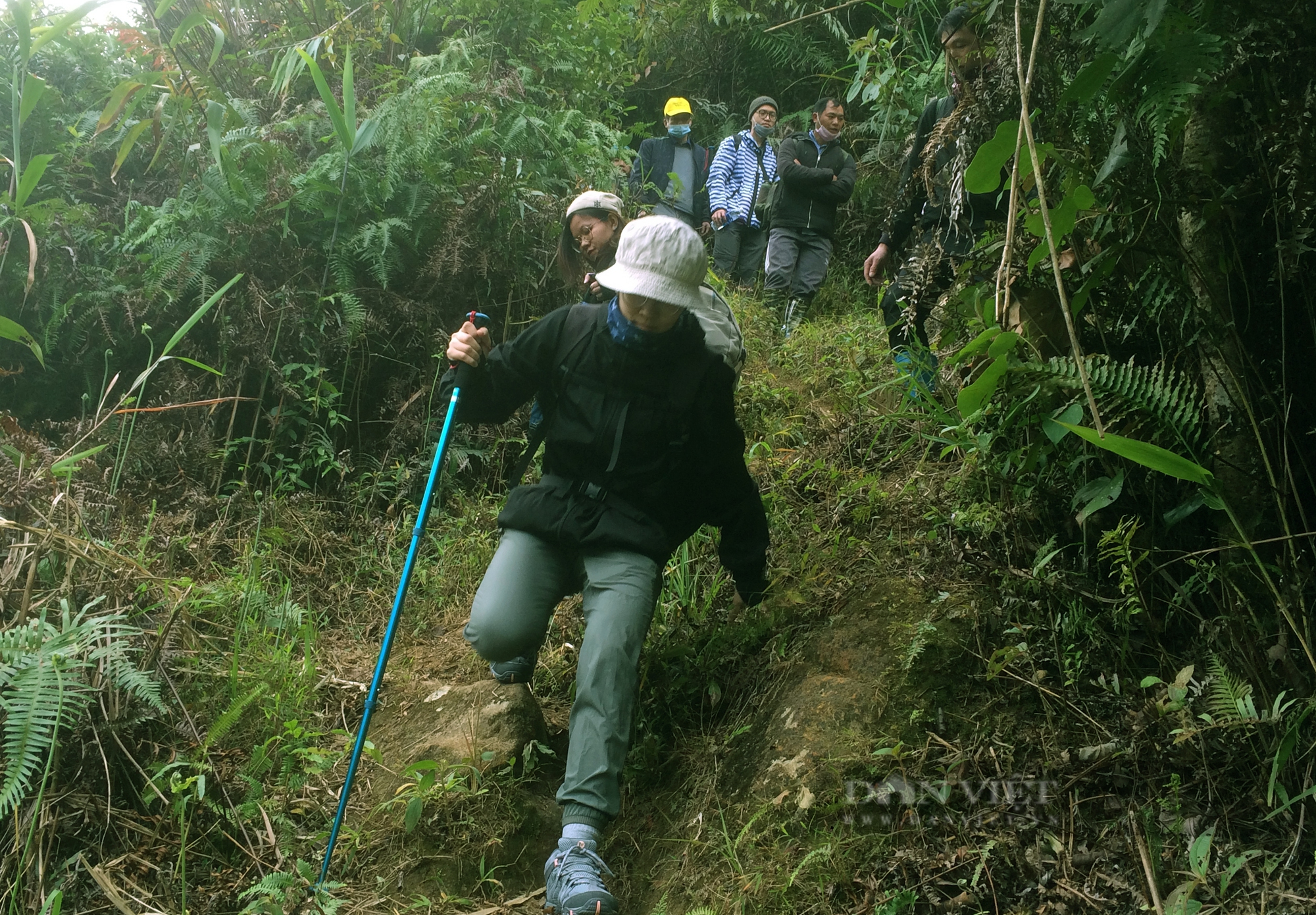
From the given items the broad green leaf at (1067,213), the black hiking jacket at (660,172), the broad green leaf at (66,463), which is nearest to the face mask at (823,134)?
the black hiking jacket at (660,172)

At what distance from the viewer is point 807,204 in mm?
7555

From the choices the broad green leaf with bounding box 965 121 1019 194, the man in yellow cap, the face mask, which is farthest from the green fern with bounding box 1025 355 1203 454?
the man in yellow cap

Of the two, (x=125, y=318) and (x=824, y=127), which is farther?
(x=824, y=127)

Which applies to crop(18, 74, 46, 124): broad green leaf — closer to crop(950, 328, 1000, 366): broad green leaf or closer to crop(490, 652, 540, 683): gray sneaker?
crop(490, 652, 540, 683): gray sneaker

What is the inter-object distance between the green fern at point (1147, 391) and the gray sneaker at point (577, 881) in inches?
71.4

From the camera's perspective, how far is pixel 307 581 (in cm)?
456

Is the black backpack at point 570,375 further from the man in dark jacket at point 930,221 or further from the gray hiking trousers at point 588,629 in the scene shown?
the man in dark jacket at point 930,221

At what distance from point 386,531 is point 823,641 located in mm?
2447

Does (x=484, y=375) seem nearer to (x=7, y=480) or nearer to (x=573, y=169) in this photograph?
(x=7, y=480)

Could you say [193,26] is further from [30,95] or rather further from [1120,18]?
[1120,18]

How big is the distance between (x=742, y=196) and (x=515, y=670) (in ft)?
18.2

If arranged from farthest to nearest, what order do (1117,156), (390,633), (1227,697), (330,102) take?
(330,102), (390,633), (1227,697), (1117,156)

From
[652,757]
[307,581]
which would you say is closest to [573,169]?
[307,581]

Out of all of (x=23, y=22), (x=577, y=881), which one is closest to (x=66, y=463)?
(x=23, y=22)
